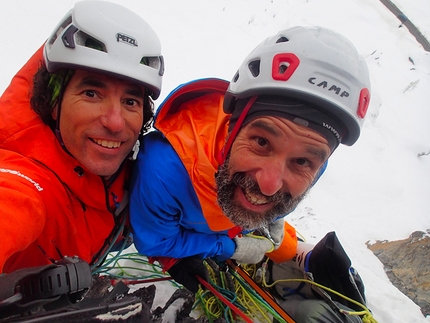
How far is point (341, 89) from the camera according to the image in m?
1.53

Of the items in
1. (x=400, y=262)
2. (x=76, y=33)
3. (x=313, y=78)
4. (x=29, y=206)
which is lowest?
(x=400, y=262)

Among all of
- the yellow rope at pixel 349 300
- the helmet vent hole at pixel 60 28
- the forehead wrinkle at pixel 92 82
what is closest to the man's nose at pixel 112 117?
the forehead wrinkle at pixel 92 82

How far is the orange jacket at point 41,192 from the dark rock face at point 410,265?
348cm

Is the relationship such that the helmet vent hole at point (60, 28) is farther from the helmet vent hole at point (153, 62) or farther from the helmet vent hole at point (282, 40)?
the helmet vent hole at point (282, 40)

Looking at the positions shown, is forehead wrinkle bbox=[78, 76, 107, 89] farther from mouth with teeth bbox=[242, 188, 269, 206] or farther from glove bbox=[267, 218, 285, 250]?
glove bbox=[267, 218, 285, 250]

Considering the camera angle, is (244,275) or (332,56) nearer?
(332,56)

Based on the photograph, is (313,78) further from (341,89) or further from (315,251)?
(315,251)

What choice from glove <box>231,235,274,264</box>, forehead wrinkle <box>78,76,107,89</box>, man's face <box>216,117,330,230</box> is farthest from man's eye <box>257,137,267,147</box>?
glove <box>231,235,274,264</box>

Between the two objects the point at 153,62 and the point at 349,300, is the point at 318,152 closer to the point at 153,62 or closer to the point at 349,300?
the point at 153,62

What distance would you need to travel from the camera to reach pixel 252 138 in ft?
5.27

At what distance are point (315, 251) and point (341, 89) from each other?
65.6 inches

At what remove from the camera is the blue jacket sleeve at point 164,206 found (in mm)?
1793

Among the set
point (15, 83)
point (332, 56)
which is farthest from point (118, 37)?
point (332, 56)

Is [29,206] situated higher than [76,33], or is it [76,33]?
[76,33]
